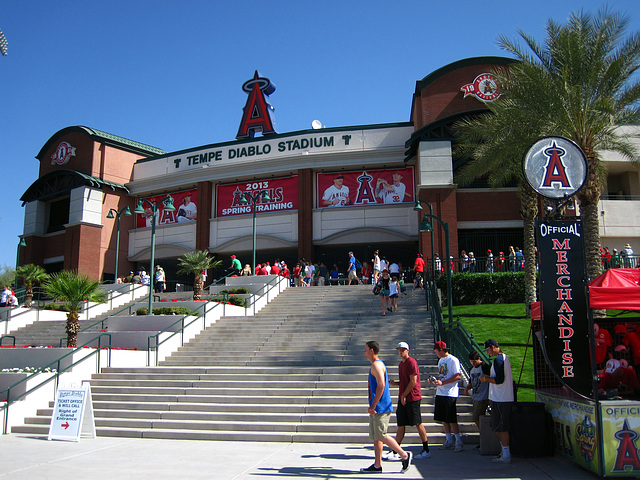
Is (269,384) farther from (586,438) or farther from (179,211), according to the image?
(179,211)

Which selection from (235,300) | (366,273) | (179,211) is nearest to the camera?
(235,300)

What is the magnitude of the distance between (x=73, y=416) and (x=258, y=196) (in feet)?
81.7

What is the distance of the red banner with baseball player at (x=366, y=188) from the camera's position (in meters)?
33.2

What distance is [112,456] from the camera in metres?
8.93

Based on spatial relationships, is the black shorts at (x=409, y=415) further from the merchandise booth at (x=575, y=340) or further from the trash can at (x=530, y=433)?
the merchandise booth at (x=575, y=340)

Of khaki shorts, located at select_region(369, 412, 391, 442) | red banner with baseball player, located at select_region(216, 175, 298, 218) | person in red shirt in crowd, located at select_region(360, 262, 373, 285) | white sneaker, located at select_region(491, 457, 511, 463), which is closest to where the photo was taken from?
khaki shorts, located at select_region(369, 412, 391, 442)

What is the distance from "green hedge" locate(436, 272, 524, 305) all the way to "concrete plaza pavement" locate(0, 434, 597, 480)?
14.3 m

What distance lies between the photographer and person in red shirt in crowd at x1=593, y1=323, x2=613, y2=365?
9664mm

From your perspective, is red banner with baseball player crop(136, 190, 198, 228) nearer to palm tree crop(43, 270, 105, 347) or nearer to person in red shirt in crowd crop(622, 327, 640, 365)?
palm tree crop(43, 270, 105, 347)

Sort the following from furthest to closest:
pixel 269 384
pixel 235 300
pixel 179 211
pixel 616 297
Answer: pixel 179 211 < pixel 235 300 < pixel 269 384 < pixel 616 297

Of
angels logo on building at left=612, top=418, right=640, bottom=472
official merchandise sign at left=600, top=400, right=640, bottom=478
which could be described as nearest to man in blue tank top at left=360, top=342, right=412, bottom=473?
official merchandise sign at left=600, top=400, right=640, bottom=478

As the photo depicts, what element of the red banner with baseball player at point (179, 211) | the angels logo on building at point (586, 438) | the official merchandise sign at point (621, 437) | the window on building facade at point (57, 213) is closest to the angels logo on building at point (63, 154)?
the window on building facade at point (57, 213)

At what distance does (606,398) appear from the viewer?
292 inches

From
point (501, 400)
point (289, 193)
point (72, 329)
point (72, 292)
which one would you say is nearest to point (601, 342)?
point (501, 400)
